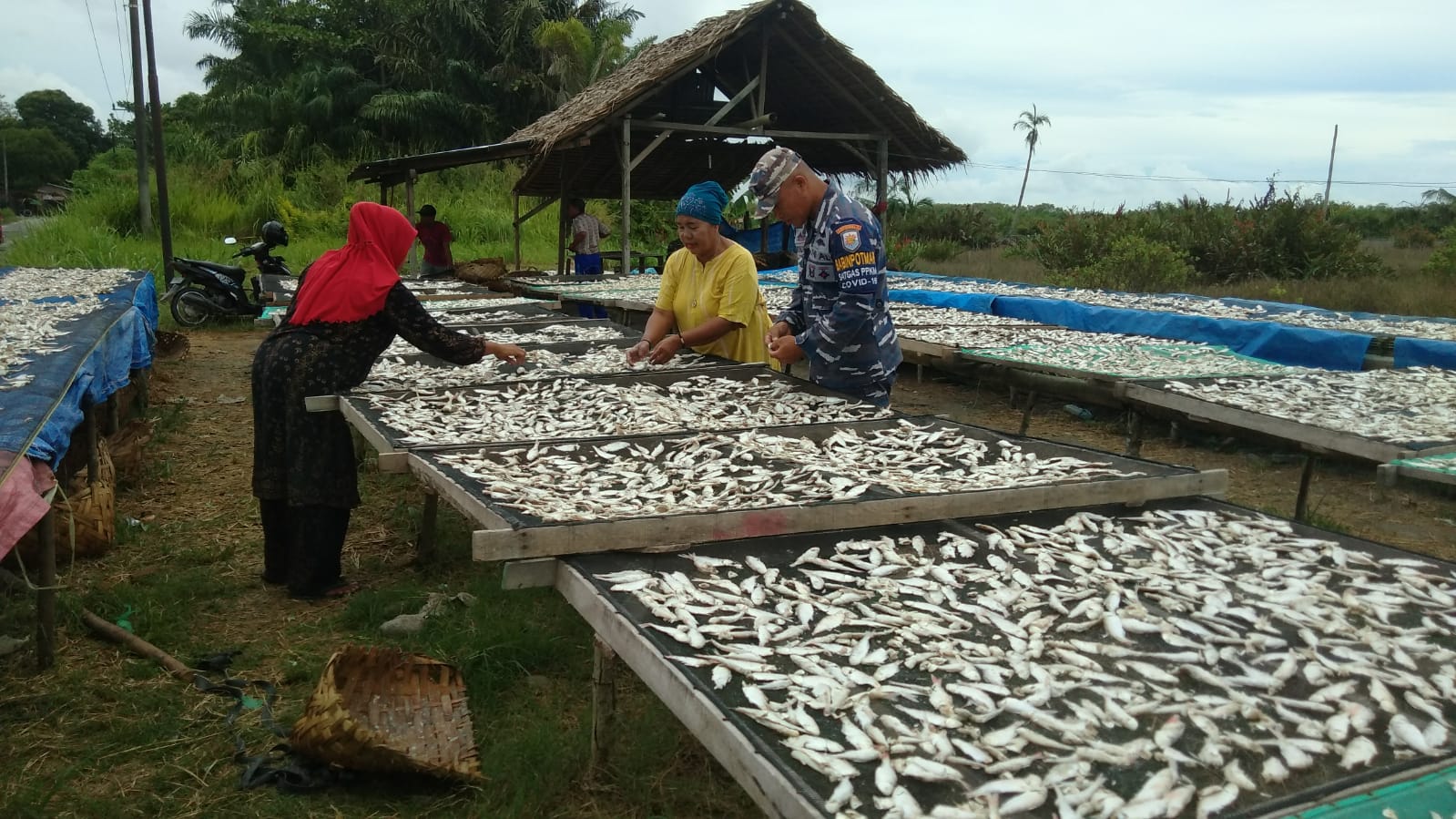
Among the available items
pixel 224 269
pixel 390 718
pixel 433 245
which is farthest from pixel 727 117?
pixel 390 718

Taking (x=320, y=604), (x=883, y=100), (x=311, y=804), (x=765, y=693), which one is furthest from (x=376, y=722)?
(x=883, y=100)

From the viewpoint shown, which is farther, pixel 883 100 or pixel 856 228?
pixel 883 100

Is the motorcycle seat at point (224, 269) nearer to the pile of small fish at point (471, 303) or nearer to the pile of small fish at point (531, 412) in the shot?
the pile of small fish at point (471, 303)

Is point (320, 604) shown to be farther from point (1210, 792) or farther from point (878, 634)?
point (1210, 792)

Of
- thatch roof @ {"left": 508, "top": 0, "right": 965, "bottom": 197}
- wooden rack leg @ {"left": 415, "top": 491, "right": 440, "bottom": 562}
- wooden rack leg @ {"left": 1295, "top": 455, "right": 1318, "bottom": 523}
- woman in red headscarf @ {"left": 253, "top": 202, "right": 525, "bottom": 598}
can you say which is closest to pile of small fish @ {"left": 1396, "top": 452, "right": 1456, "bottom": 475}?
wooden rack leg @ {"left": 1295, "top": 455, "right": 1318, "bottom": 523}

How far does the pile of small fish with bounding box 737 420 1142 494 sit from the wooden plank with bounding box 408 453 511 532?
0.95 metres

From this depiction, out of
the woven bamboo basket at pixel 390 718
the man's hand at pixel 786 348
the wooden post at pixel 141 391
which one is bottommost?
the woven bamboo basket at pixel 390 718

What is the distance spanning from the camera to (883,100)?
492 inches

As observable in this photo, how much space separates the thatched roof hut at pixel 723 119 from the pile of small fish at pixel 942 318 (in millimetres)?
4183

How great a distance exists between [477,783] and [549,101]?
27.4m

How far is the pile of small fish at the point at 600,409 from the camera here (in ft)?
11.2

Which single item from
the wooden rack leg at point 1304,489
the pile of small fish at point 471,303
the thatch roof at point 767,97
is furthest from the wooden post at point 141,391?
the wooden rack leg at point 1304,489

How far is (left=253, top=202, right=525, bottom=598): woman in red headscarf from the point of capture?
12.7 ft

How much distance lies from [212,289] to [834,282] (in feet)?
36.1
